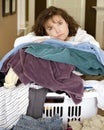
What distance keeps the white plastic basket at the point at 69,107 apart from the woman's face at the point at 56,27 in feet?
1.72

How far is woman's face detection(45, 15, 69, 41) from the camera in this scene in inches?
66.9

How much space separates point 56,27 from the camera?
1701mm

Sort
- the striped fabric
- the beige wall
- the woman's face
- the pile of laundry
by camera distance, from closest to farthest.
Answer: the pile of laundry → the striped fabric → the woman's face → the beige wall

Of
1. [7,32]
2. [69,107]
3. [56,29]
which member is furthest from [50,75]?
[7,32]

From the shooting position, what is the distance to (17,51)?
1.43 m

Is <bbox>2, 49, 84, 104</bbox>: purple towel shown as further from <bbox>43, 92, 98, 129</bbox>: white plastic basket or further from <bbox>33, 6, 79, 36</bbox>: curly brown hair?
<bbox>33, 6, 79, 36</bbox>: curly brown hair

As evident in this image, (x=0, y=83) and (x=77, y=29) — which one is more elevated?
(x=77, y=29)

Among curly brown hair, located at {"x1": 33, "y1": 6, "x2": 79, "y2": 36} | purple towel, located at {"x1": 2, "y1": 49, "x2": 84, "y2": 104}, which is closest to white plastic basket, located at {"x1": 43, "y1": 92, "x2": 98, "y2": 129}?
purple towel, located at {"x1": 2, "y1": 49, "x2": 84, "y2": 104}

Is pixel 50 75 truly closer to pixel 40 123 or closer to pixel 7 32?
pixel 40 123

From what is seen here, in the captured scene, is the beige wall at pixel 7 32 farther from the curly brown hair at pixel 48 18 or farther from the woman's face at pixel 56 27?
the woman's face at pixel 56 27

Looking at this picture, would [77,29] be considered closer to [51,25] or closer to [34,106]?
[51,25]

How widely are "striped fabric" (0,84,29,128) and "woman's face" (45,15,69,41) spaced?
1.71 ft

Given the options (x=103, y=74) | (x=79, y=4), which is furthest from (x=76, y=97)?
(x=79, y=4)

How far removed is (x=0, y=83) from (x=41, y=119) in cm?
30
